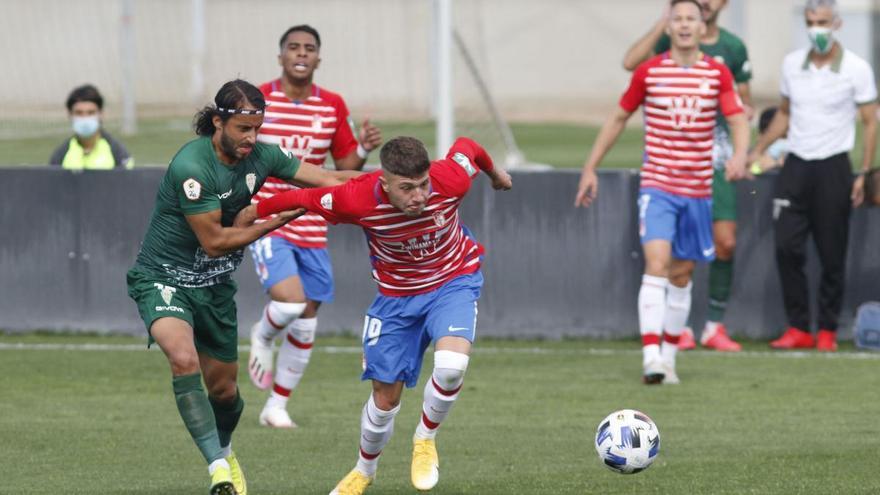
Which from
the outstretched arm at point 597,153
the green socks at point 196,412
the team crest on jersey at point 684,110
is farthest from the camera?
the team crest on jersey at point 684,110

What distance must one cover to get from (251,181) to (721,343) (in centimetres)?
633

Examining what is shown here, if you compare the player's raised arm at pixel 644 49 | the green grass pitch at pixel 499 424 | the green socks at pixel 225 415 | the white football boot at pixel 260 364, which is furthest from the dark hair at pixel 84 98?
the green socks at pixel 225 415

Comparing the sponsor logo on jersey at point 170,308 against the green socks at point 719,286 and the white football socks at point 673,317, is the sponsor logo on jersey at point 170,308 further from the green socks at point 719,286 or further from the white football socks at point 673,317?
the green socks at point 719,286

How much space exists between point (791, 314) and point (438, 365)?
615cm

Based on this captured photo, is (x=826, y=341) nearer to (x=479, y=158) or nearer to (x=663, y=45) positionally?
(x=663, y=45)

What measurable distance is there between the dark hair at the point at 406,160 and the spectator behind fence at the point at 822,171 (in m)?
6.50

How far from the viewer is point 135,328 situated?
14250mm

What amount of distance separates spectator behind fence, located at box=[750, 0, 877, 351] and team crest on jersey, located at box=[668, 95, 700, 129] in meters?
1.81

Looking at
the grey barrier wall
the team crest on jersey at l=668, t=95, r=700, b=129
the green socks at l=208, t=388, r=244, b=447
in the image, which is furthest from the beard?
the grey barrier wall

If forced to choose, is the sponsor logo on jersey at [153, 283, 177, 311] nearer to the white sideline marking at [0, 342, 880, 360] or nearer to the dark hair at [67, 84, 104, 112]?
the white sideline marking at [0, 342, 880, 360]

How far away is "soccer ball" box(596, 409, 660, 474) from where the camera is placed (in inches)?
328

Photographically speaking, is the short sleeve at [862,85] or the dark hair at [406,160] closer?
the dark hair at [406,160]

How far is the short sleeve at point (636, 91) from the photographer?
12266 mm

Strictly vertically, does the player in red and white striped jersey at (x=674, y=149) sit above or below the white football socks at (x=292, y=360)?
above
